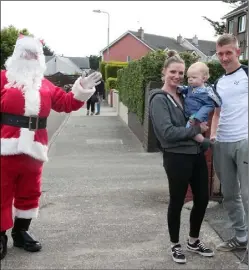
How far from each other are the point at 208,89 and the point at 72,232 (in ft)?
6.65

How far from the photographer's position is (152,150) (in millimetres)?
9656

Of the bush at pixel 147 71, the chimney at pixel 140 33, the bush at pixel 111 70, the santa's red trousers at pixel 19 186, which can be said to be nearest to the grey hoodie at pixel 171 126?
the santa's red trousers at pixel 19 186

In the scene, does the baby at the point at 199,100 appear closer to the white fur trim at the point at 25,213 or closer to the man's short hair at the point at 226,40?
the man's short hair at the point at 226,40

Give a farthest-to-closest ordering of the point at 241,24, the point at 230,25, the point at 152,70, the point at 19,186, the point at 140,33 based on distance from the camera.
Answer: the point at 140,33
the point at 230,25
the point at 241,24
the point at 152,70
the point at 19,186

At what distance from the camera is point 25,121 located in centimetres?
365

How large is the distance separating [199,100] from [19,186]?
1.70 m

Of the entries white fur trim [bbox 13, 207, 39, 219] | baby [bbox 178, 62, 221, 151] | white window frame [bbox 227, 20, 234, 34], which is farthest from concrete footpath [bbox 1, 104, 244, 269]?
white window frame [bbox 227, 20, 234, 34]

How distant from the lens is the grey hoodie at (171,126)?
3.59 meters

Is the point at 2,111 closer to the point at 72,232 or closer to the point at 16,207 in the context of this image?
the point at 16,207

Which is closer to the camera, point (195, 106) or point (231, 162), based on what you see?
point (195, 106)

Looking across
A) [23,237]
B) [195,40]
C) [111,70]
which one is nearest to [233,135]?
[23,237]

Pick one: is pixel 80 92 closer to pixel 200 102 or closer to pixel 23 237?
pixel 200 102

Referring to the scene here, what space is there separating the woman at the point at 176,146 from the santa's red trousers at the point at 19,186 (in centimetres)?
110

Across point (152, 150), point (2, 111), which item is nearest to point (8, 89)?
point (2, 111)
